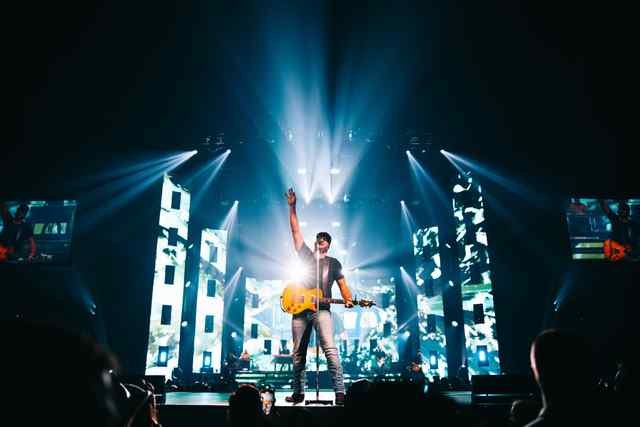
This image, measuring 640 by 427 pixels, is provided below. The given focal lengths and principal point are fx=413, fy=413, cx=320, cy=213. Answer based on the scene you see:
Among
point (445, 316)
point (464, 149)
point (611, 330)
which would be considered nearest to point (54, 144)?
point (464, 149)

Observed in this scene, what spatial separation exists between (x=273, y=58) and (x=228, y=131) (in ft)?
14.2

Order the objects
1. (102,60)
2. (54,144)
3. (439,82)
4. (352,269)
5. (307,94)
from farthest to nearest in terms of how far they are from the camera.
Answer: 1. (352,269)
2. (54,144)
3. (307,94)
4. (439,82)
5. (102,60)

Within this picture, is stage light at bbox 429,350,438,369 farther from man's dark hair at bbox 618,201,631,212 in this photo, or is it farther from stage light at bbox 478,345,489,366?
man's dark hair at bbox 618,201,631,212

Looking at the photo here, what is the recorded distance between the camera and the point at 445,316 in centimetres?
1523

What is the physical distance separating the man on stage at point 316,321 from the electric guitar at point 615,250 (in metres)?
11.0

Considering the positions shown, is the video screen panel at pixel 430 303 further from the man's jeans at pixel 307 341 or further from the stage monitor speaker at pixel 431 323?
the man's jeans at pixel 307 341

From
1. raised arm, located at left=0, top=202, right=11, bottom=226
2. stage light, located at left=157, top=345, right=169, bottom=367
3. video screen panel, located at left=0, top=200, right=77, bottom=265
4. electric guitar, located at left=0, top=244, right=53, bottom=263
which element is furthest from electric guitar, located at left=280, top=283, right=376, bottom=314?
raised arm, located at left=0, top=202, right=11, bottom=226

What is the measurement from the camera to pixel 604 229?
1325 cm

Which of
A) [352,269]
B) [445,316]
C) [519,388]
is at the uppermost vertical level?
[352,269]

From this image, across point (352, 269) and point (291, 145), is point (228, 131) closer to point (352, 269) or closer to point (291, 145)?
point (291, 145)

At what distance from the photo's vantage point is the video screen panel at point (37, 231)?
43.4ft

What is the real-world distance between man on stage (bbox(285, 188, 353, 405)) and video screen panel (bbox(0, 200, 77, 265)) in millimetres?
10809

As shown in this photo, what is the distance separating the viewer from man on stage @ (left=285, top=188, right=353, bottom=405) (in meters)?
5.58

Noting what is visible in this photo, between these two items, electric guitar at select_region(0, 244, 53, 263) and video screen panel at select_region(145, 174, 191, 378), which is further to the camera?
video screen panel at select_region(145, 174, 191, 378)
